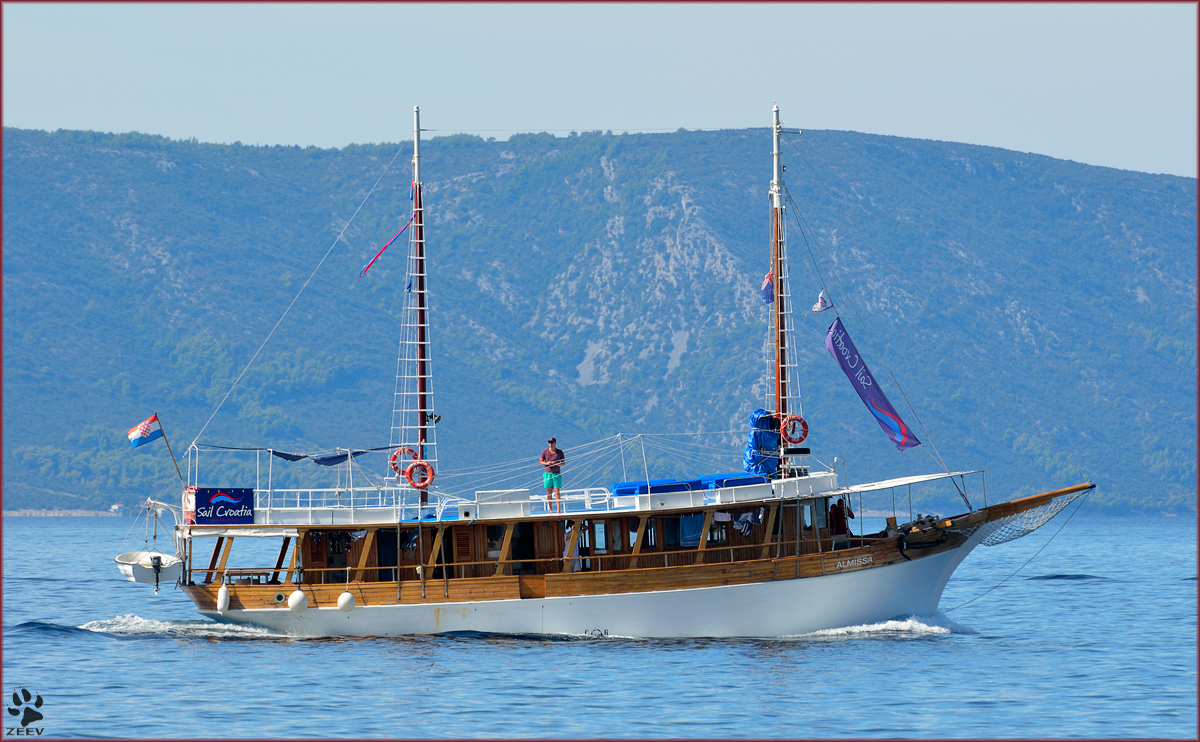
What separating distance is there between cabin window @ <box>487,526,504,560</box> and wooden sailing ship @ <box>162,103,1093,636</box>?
37 mm

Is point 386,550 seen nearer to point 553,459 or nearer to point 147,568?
point 553,459

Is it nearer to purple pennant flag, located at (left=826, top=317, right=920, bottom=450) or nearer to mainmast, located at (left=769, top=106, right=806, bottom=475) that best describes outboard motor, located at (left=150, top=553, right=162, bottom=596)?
mainmast, located at (left=769, top=106, right=806, bottom=475)

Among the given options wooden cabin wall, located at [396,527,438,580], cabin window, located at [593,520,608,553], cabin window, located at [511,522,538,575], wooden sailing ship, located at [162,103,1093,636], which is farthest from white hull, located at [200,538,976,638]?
Result: cabin window, located at [593,520,608,553]

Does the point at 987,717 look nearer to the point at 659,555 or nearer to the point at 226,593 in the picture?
the point at 659,555

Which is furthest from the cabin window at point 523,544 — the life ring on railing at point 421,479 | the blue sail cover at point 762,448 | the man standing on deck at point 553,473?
the blue sail cover at point 762,448

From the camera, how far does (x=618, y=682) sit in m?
31.2

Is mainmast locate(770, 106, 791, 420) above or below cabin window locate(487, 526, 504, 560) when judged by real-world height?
above

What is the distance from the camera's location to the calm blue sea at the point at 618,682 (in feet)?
90.2

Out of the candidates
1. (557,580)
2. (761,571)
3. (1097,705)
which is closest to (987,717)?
(1097,705)

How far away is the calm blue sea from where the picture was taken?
27.5 metres

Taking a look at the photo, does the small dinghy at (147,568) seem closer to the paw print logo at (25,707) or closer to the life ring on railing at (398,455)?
the life ring on railing at (398,455)

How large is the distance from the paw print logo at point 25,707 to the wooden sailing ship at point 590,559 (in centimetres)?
795

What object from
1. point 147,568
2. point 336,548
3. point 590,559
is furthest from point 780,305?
point 147,568

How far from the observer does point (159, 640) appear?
38.7 meters
